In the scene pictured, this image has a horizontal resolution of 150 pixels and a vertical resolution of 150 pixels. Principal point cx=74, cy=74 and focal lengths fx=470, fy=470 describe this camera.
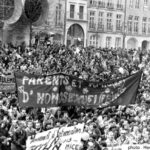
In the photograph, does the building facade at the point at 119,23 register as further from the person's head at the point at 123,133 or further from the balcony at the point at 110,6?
the person's head at the point at 123,133

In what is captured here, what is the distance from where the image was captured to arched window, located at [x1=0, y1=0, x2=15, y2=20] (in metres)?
33.7

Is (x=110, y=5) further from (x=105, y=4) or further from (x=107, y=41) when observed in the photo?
(x=107, y=41)

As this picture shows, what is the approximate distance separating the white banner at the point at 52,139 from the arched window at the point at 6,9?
23935mm

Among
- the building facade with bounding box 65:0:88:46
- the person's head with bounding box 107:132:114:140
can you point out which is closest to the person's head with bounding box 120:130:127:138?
the person's head with bounding box 107:132:114:140

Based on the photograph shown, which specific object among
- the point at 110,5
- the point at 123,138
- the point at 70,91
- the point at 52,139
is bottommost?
the point at 123,138

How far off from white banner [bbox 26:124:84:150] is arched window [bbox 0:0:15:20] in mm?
23935

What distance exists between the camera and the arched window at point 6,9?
3369 cm

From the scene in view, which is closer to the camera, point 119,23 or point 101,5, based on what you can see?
point 101,5

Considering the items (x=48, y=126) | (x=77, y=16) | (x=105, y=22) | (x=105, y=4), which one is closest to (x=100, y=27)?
(x=105, y=22)

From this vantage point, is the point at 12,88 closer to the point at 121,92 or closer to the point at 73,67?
the point at 121,92

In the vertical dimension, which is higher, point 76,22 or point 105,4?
point 105,4

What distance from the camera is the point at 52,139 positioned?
10.6m

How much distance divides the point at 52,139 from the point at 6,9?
24383mm

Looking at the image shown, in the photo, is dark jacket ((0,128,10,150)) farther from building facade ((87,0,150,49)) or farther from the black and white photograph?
building facade ((87,0,150,49))
